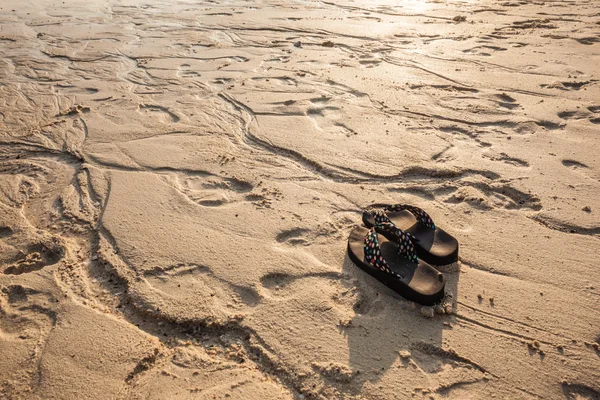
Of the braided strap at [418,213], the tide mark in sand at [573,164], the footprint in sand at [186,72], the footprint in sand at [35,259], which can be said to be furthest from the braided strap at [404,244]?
the footprint in sand at [186,72]

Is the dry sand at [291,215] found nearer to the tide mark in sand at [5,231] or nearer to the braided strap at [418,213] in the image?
the tide mark in sand at [5,231]

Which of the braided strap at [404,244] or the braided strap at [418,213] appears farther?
the braided strap at [418,213]

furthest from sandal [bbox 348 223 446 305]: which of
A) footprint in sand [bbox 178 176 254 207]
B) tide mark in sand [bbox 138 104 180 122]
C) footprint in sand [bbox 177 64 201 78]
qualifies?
footprint in sand [bbox 177 64 201 78]

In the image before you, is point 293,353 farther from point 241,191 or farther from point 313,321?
point 241,191

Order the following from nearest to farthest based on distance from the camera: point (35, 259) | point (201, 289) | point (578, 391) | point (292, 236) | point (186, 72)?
point (578, 391), point (201, 289), point (35, 259), point (292, 236), point (186, 72)

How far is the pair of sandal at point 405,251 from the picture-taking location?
2074 millimetres

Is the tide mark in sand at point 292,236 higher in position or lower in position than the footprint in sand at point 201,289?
higher

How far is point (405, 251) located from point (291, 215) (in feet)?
2.35

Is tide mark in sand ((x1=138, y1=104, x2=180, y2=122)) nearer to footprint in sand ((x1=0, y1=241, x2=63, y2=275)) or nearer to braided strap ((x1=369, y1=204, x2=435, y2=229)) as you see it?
footprint in sand ((x1=0, y1=241, x2=63, y2=275))

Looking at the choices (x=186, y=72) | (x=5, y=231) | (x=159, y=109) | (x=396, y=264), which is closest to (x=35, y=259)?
(x=5, y=231)

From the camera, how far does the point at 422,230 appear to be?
94.7 inches

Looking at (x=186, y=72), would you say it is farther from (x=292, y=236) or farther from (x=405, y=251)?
(x=405, y=251)

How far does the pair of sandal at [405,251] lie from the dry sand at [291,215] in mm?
84

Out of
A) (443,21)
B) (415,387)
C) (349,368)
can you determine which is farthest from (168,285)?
(443,21)
